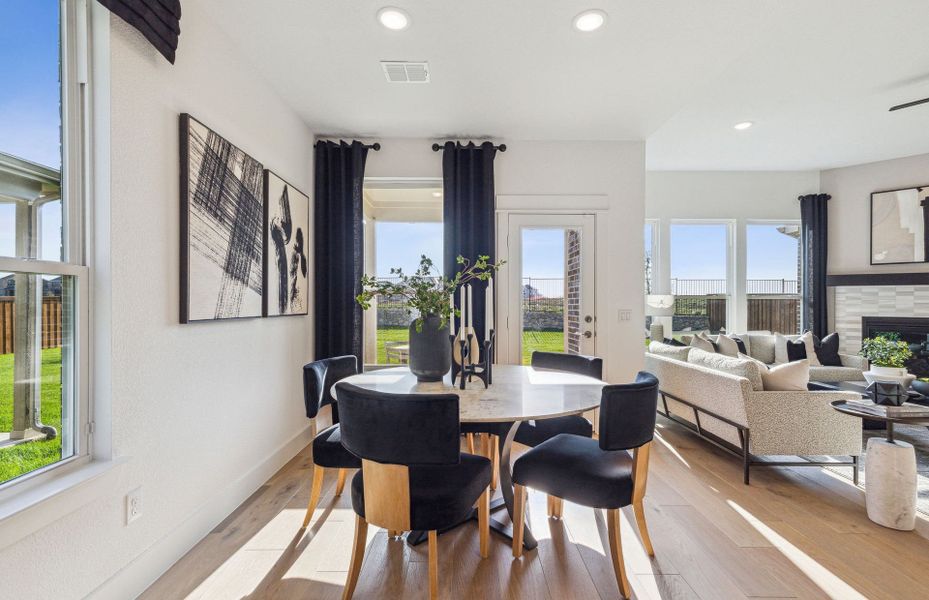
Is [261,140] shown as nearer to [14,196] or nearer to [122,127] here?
[122,127]

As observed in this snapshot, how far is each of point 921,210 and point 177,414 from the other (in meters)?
7.36

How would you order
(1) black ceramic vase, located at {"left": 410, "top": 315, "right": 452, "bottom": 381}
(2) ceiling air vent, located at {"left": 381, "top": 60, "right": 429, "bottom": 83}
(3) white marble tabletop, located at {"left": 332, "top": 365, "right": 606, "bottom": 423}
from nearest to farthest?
(3) white marble tabletop, located at {"left": 332, "top": 365, "right": 606, "bottom": 423}, (1) black ceramic vase, located at {"left": 410, "top": 315, "right": 452, "bottom": 381}, (2) ceiling air vent, located at {"left": 381, "top": 60, "right": 429, "bottom": 83}

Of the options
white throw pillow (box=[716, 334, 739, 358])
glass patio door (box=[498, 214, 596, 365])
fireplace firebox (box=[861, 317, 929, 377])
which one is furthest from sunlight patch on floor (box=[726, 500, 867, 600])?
fireplace firebox (box=[861, 317, 929, 377])

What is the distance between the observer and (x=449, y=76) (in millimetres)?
2723

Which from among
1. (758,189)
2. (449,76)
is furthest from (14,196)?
(758,189)

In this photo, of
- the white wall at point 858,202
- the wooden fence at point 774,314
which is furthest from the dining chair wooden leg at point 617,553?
the white wall at point 858,202

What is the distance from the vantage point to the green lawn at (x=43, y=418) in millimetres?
1248

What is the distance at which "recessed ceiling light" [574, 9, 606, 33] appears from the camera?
2.11 m

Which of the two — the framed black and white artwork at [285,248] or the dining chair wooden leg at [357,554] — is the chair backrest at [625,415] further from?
the framed black and white artwork at [285,248]

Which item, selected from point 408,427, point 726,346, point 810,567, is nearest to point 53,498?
point 408,427

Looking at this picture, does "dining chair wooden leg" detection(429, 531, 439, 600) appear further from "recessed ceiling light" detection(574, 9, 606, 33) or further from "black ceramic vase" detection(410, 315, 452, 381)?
"recessed ceiling light" detection(574, 9, 606, 33)

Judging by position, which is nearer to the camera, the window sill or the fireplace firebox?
the window sill

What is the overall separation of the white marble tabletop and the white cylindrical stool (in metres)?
1.49

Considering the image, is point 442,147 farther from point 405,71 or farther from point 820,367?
point 820,367
